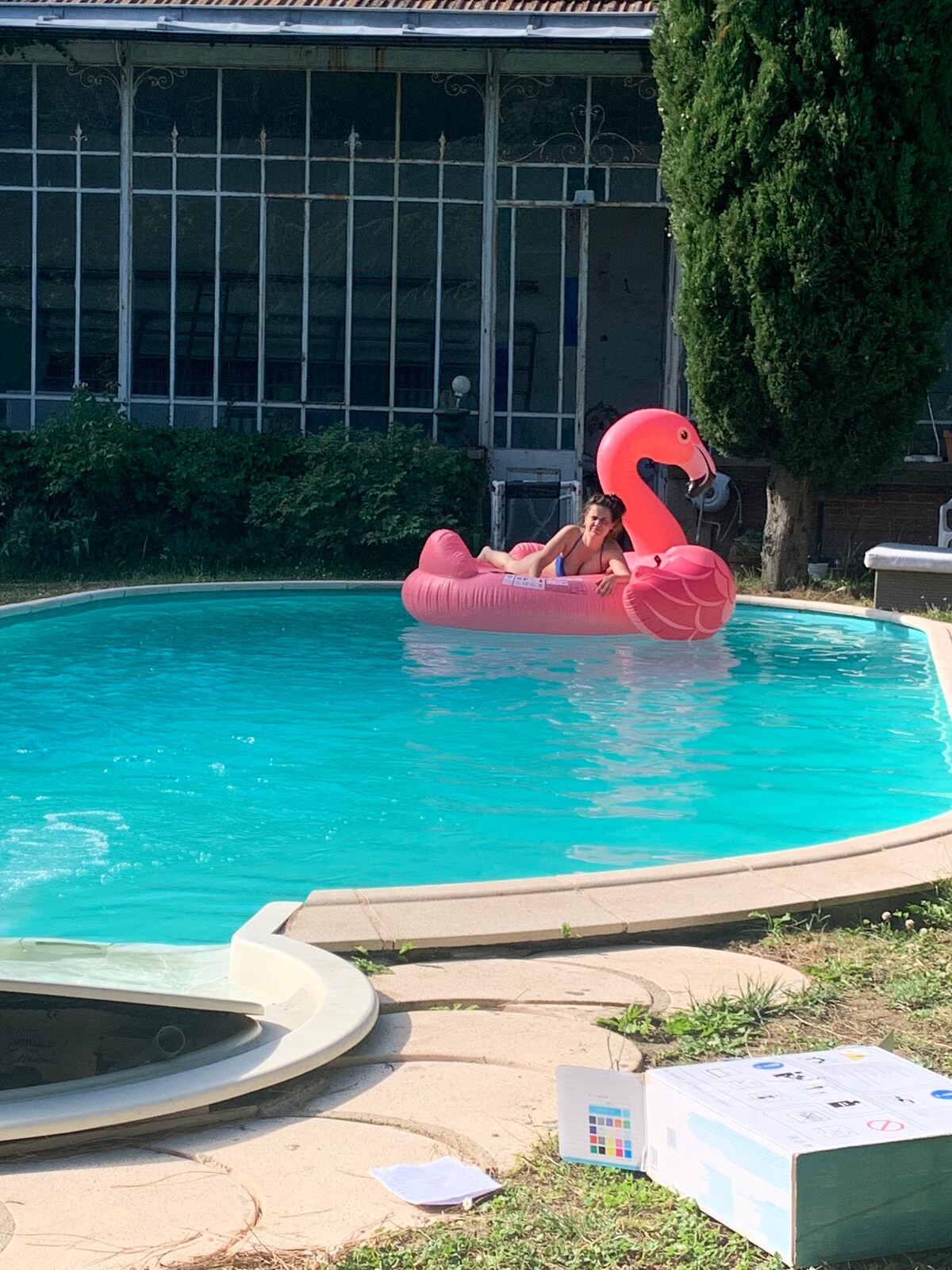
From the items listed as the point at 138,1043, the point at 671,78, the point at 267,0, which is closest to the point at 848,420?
the point at 671,78

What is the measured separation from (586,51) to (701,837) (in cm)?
1123

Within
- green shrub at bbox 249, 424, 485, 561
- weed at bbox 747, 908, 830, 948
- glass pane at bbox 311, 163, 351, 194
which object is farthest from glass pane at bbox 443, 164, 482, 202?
weed at bbox 747, 908, 830, 948

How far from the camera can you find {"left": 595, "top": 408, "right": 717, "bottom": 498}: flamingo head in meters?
11.4

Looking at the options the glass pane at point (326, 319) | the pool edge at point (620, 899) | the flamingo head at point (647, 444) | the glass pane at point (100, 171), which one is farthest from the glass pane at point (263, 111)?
the pool edge at point (620, 899)

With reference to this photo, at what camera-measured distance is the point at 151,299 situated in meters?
16.4

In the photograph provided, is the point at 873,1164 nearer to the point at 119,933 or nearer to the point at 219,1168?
the point at 219,1168

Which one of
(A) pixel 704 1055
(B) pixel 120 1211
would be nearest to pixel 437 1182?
(B) pixel 120 1211

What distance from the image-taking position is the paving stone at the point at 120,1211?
8.06 feet

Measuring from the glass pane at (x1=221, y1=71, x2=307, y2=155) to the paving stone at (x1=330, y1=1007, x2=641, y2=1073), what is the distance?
13744mm

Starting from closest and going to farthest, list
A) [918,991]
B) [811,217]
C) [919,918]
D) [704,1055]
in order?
[704,1055] → [918,991] → [919,918] → [811,217]

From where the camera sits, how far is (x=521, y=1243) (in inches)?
97.4

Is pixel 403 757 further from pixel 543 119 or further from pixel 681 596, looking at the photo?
pixel 543 119

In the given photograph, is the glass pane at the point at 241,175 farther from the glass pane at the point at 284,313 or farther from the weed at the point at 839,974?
the weed at the point at 839,974

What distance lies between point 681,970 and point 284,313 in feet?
44.1
